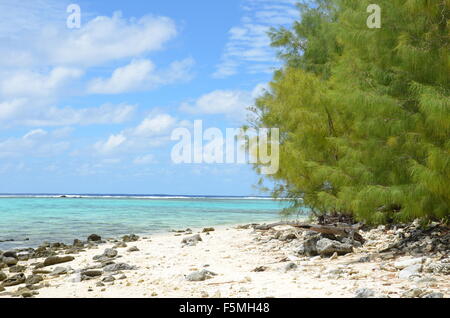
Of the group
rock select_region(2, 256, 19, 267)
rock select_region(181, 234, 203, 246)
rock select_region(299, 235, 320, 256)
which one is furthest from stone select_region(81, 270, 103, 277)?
rock select_region(181, 234, 203, 246)

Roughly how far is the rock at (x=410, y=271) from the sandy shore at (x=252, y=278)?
0.11 m

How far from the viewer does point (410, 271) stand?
6891 millimetres

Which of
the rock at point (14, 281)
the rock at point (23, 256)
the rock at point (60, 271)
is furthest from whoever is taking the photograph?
the rock at point (23, 256)

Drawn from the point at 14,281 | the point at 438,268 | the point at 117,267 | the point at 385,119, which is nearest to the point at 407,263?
the point at 438,268

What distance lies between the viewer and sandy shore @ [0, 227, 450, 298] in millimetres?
6309

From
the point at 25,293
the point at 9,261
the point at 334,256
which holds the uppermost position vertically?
the point at 334,256

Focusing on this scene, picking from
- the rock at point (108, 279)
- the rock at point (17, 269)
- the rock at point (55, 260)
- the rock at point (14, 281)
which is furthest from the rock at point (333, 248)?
the rock at point (17, 269)

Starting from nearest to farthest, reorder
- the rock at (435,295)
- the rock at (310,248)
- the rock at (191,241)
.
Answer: the rock at (435,295) → the rock at (310,248) → the rock at (191,241)

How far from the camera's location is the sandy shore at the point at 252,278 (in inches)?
248

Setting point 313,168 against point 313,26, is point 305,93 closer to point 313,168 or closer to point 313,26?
point 313,168

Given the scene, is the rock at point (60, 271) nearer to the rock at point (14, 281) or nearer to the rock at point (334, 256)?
the rock at point (14, 281)

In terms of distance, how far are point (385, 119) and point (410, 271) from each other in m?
3.27

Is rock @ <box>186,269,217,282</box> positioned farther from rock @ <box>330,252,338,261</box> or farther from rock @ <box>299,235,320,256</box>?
rock @ <box>299,235,320,256</box>

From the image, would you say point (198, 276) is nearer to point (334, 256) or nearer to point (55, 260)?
point (334, 256)
